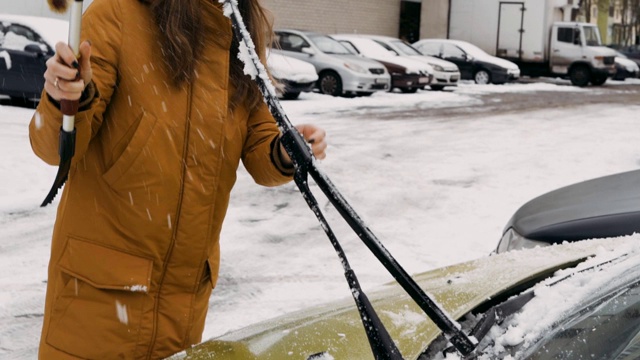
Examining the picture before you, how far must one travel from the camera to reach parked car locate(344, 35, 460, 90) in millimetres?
21641

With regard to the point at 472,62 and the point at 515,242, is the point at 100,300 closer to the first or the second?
the point at 515,242

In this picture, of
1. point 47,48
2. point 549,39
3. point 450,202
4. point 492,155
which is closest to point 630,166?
point 492,155

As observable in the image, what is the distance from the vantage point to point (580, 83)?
2758 cm

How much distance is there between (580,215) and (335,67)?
14.3m

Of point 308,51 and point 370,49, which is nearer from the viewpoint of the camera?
point 308,51

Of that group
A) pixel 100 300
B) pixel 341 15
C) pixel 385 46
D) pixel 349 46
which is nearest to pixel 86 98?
pixel 100 300

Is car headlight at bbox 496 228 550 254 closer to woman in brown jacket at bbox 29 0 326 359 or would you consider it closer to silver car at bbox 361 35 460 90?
woman in brown jacket at bbox 29 0 326 359

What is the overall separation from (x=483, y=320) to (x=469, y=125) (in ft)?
39.7

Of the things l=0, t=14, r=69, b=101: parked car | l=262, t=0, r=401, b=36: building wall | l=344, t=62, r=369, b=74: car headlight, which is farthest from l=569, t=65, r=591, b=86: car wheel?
l=0, t=14, r=69, b=101: parked car

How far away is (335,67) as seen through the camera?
18047 millimetres

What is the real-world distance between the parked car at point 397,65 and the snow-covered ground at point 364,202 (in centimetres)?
532

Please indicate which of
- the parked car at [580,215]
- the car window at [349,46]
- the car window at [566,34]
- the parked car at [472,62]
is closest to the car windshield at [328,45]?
the car window at [349,46]

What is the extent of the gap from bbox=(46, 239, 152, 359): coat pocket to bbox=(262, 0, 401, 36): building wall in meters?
22.0

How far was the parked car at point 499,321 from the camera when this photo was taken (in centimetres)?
192
